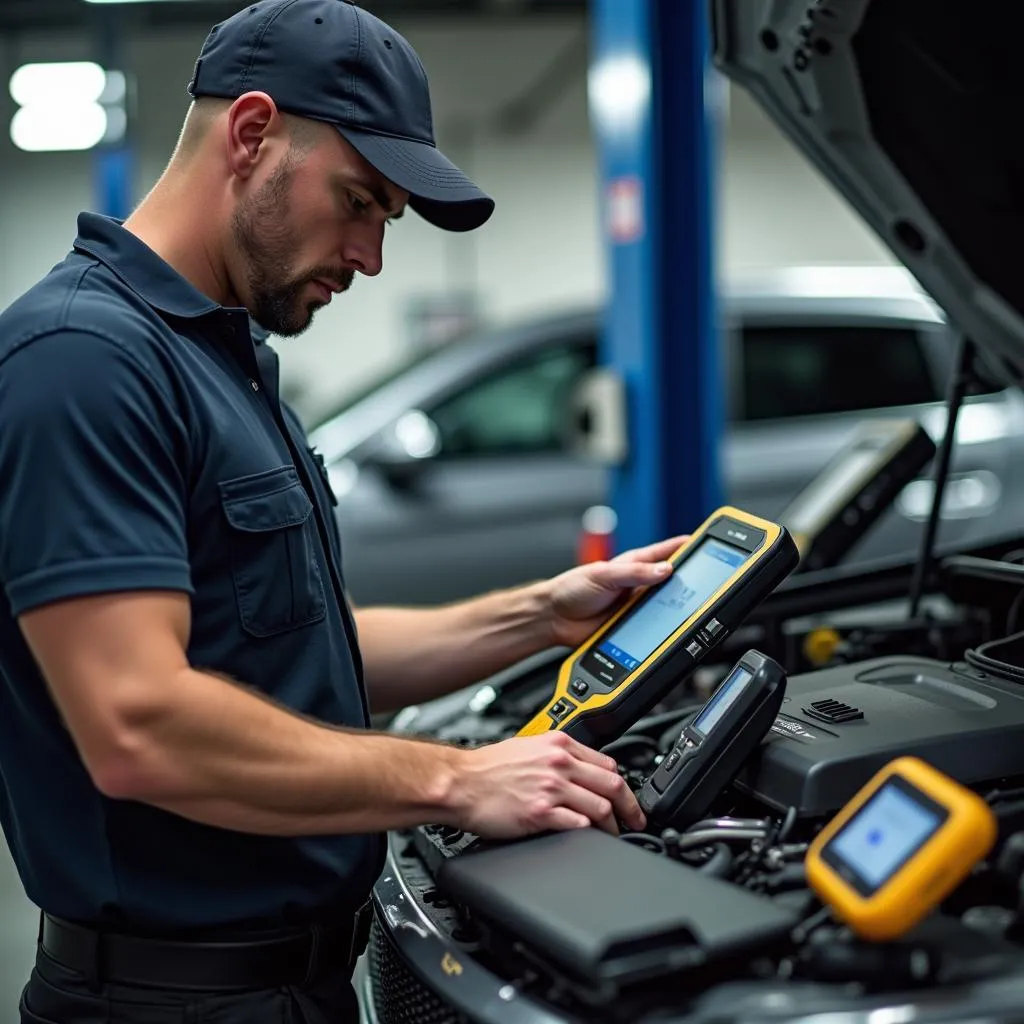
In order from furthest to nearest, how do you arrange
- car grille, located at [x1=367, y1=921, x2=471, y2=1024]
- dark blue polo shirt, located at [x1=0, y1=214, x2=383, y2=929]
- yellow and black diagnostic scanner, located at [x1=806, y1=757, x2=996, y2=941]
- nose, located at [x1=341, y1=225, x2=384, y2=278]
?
nose, located at [x1=341, y1=225, x2=384, y2=278], car grille, located at [x1=367, y1=921, x2=471, y2=1024], dark blue polo shirt, located at [x1=0, y1=214, x2=383, y2=929], yellow and black diagnostic scanner, located at [x1=806, y1=757, x2=996, y2=941]

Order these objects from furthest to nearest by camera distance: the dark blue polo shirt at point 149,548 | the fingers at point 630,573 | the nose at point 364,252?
the fingers at point 630,573
the nose at point 364,252
the dark blue polo shirt at point 149,548

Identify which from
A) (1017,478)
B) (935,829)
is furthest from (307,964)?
(1017,478)

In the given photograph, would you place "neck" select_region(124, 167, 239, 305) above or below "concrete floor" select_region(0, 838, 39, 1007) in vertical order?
above

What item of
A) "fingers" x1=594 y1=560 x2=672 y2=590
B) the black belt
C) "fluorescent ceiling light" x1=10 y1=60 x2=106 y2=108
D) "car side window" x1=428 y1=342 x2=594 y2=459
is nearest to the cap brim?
"fingers" x1=594 y1=560 x2=672 y2=590

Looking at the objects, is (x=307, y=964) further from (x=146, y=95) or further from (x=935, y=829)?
(x=146, y=95)

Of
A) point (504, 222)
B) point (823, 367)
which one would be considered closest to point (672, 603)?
point (823, 367)

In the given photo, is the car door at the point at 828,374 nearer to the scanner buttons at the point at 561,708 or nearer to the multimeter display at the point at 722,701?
the scanner buttons at the point at 561,708

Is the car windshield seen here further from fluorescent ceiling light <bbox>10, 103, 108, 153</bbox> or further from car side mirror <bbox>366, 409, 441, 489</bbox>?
fluorescent ceiling light <bbox>10, 103, 108, 153</bbox>

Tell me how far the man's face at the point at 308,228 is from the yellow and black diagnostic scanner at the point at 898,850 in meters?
0.82

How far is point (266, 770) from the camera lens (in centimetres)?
126

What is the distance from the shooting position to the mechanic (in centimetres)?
121

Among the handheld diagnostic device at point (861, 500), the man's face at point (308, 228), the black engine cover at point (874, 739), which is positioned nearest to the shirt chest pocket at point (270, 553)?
the man's face at point (308, 228)

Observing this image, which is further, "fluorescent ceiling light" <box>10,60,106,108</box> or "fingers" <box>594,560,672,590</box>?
"fluorescent ceiling light" <box>10,60,106,108</box>

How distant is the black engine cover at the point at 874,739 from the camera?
1.43 m
